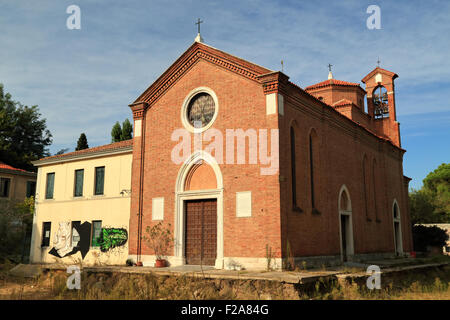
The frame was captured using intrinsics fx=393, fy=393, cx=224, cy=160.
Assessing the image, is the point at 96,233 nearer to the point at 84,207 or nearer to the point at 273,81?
the point at 84,207

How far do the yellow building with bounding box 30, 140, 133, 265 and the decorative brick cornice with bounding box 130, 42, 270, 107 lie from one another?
11.7ft

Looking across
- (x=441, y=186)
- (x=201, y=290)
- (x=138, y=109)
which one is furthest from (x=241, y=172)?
(x=441, y=186)

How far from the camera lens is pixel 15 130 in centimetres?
4178

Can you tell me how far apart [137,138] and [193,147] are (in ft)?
11.0

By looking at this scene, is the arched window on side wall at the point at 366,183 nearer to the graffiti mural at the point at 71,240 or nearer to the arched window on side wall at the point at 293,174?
the arched window on side wall at the point at 293,174

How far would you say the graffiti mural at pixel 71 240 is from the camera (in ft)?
67.2

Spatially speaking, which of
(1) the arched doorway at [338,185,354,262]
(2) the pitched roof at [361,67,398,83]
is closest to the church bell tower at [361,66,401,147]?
(2) the pitched roof at [361,67,398,83]

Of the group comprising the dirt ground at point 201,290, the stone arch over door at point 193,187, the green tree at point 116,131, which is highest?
the green tree at point 116,131

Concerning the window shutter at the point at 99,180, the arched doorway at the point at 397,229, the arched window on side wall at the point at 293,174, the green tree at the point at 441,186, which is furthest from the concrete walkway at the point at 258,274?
the green tree at the point at 441,186

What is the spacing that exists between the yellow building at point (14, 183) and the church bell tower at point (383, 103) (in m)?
27.9

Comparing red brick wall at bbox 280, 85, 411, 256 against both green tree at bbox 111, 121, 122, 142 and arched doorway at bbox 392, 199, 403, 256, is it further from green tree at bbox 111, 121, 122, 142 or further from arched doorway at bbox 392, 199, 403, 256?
green tree at bbox 111, 121, 122, 142

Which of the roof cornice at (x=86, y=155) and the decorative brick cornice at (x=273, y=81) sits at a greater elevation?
the decorative brick cornice at (x=273, y=81)
